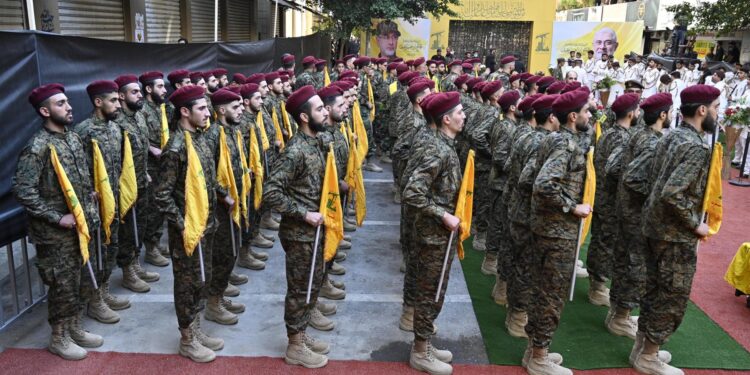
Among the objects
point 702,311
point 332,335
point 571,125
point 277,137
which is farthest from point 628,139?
point 277,137

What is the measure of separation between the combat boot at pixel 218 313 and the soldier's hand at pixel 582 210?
2974 mm

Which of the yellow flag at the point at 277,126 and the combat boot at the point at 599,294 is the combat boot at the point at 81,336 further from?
the combat boot at the point at 599,294

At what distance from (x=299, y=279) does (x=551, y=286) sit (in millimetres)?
1846

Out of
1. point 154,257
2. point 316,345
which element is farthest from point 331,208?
point 154,257

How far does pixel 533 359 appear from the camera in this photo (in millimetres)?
4629

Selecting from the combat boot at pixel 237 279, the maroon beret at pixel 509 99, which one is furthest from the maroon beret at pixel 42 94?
the maroon beret at pixel 509 99

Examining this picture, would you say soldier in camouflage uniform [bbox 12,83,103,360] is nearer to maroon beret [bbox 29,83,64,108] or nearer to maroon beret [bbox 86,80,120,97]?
maroon beret [bbox 29,83,64,108]

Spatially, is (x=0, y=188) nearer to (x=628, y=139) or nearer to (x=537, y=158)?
(x=537, y=158)

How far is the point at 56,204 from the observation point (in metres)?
4.51

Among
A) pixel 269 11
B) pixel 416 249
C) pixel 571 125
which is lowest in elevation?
pixel 416 249

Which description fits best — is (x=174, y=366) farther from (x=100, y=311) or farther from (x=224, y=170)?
(x=224, y=170)

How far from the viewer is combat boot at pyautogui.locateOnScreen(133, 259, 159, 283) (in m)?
6.16

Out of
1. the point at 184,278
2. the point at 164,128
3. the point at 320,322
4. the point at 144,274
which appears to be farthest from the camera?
the point at 164,128

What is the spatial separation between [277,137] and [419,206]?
14.0ft
